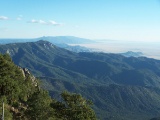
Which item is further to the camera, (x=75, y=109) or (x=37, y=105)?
(x=37, y=105)

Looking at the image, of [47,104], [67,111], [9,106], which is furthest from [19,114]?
[67,111]

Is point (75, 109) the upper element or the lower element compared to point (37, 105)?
upper

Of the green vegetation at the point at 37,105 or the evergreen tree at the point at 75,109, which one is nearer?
the evergreen tree at the point at 75,109

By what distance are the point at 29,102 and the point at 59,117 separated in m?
11.7

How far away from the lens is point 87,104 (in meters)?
64.4

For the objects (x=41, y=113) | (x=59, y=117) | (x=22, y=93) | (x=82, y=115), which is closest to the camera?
(x=82, y=115)

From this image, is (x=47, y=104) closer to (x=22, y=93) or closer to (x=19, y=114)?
(x=19, y=114)

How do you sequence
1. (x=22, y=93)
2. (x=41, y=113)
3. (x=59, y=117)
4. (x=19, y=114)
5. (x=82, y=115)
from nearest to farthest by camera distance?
1. (x=82, y=115)
2. (x=59, y=117)
3. (x=41, y=113)
4. (x=19, y=114)
5. (x=22, y=93)

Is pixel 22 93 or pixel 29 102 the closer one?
pixel 29 102

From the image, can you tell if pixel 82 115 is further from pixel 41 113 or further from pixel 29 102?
pixel 29 102

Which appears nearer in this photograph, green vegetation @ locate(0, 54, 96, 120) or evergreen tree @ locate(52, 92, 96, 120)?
evergreen tree @ locate(52, 92, 96, 120)

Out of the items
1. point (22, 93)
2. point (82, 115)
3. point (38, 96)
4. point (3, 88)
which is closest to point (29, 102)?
point (38, 96)

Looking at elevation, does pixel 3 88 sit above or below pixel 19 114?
above

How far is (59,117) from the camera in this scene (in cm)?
6431
